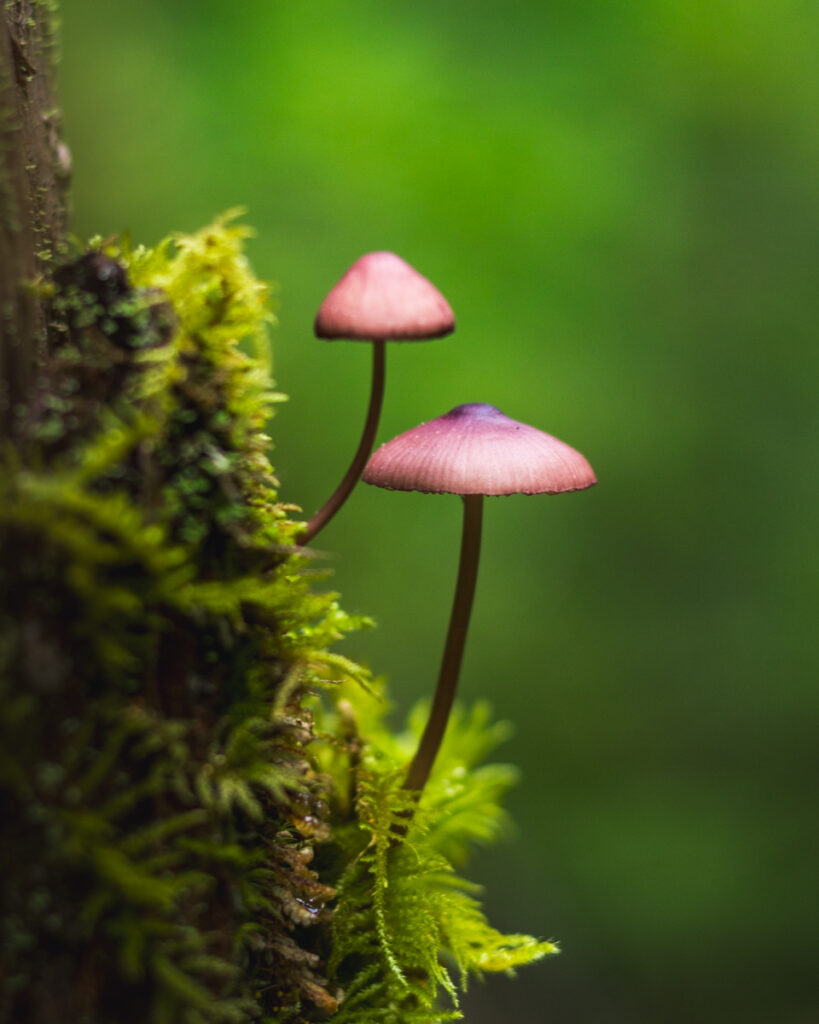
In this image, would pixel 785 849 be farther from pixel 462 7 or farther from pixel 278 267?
pixel 462 7

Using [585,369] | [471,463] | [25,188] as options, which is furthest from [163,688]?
[585,369]

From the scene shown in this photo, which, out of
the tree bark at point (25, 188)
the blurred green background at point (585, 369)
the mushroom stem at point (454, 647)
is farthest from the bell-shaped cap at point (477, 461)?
the blurred green background at point (585, 369)

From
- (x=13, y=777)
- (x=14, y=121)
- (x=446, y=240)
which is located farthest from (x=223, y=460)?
(x=446, y=240)

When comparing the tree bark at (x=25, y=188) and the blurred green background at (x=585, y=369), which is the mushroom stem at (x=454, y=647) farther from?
the blurred green background at (x=585, y=369)

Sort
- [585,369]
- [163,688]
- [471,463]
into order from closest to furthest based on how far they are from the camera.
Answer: [163,688]
[471,463]
[585,369]

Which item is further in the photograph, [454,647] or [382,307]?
[454,647]

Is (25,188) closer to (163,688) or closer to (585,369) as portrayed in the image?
(163,688)
